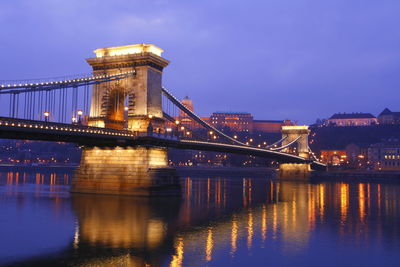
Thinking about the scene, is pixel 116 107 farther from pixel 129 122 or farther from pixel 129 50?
pixel 129 50

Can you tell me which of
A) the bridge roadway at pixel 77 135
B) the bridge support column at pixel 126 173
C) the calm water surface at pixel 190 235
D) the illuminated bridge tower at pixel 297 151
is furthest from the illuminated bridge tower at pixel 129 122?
the illuminated bridge tower at pixel 297 151

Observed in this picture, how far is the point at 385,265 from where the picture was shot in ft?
62.4

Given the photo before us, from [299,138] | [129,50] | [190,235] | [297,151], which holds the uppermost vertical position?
[129,50]

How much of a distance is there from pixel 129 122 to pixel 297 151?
77878 mm

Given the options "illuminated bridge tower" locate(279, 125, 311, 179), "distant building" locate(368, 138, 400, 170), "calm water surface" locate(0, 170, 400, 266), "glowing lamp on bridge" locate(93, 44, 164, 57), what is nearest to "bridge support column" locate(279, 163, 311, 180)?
"illuminated bridge tower" locate(279, 125, 311, 179)

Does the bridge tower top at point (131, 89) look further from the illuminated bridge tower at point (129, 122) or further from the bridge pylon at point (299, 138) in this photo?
the bridge pylon at point (299, 138)

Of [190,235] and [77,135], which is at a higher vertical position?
[77,135]

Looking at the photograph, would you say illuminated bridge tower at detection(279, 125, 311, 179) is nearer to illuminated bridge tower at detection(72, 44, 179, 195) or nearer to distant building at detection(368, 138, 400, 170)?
distant building at detection(368, 138, 400, 170)

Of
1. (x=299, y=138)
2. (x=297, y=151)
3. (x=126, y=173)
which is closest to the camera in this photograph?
(x=126, y=173)

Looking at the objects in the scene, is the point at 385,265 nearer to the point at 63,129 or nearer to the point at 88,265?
the point at 88,265

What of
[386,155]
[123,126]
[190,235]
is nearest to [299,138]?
[386,155]

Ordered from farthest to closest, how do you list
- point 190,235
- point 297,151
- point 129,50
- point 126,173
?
1. point 297,151
2. point 129,50
3. point 126,173
4. point 190,235

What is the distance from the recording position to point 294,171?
352 ft

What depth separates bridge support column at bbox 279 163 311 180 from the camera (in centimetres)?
10575
